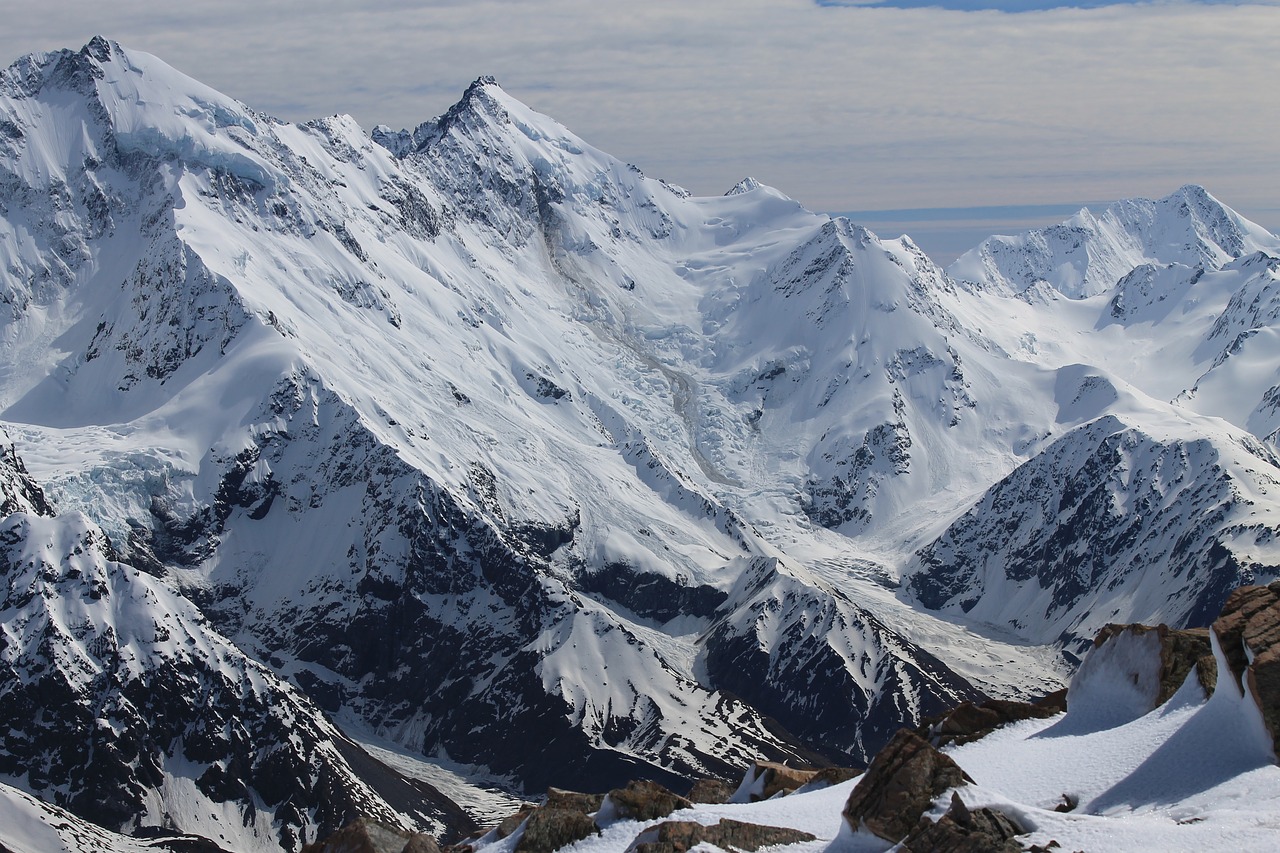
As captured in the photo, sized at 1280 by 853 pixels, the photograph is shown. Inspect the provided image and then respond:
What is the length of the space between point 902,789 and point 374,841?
2930 cm

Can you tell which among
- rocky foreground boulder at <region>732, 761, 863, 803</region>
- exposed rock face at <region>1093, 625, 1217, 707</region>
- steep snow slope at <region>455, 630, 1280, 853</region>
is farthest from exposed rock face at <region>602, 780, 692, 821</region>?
exposed rock face at <region>1093, 625, 1217, 707</region>

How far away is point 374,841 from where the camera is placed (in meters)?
72.1

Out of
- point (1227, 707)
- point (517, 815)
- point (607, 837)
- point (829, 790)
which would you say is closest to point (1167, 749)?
point (1227, 707)

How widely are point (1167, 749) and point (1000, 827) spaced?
11564 millimetres

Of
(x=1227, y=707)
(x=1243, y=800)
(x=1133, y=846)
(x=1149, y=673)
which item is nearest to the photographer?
(x=1133, y=846)

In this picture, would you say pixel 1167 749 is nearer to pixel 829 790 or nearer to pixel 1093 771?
pixel 1093 771

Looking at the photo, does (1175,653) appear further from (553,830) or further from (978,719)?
(553,830)

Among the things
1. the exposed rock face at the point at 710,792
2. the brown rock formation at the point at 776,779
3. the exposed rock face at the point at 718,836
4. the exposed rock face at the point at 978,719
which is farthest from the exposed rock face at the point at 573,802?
the exposed rock face at the point at 978,719

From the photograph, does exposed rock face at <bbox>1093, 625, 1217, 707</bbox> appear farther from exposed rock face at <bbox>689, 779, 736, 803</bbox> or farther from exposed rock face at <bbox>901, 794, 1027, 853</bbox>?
exposed rock face at <bbox>689, 779, 736, 803</bbox>

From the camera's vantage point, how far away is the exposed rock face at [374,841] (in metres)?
70.4

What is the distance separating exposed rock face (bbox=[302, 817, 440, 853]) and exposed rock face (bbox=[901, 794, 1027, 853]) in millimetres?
26786

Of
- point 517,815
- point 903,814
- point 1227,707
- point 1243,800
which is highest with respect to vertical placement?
point 1227,707

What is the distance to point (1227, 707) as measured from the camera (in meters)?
58.1

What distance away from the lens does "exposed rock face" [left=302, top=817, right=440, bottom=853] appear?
231ft
